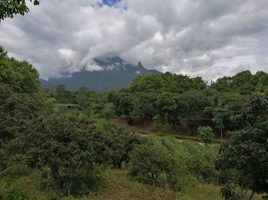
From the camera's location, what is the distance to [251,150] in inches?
146

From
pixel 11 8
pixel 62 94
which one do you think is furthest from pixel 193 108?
pixel 62 94

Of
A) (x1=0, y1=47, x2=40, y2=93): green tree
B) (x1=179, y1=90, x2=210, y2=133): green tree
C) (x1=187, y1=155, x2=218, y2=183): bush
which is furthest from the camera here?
(x1=179, y1=90, x2=210, y2=133): green tree

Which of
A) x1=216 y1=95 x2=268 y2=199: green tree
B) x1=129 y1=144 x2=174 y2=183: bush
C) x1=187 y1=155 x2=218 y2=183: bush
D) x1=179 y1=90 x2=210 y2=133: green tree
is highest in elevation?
x1=179 y1=90 x2=210 y2=133: green tree

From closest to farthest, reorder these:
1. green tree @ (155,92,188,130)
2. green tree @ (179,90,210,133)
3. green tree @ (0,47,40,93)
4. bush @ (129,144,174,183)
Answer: bush @ (129,144,174,183), green tree @ (0,47,40,93), green tree @ (179,90,210,133), green tree @ (155,92,188,130)

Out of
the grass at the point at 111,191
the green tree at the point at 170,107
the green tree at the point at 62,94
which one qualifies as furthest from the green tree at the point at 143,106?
the green tree at the point at 62,94

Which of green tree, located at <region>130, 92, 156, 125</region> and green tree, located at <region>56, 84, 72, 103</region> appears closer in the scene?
green tree, located at <region>130, 92, 156, 125</region>

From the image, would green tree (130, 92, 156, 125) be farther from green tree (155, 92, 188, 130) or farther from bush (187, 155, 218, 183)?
bush (187, 155, 218, 183)

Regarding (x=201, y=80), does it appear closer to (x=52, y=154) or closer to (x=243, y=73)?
(x=243, y=73)

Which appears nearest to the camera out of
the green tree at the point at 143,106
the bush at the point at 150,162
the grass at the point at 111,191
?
the grass at the point at 111,191

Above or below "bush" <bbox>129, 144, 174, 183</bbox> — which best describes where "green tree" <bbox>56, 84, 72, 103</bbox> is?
above

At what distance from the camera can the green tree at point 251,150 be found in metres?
3.62

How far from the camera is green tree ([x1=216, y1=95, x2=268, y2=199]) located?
3.62m

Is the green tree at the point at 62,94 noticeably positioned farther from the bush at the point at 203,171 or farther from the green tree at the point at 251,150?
the green tree at the point at 251,150

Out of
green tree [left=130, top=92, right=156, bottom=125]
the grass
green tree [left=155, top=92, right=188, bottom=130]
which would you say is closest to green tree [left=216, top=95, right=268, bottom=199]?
the grass
